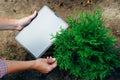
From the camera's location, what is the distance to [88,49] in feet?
10.9

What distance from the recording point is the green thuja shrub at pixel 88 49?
11.1 feet

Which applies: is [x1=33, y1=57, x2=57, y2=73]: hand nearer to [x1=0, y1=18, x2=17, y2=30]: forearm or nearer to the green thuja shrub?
the green thuja shrub

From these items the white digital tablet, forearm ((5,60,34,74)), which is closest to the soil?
the white digital tablet

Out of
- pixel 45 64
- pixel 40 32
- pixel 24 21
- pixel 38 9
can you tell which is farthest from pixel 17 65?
pixel 38 9

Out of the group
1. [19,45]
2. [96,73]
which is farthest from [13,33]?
[96,73]

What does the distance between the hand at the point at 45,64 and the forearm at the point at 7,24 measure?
0.57m

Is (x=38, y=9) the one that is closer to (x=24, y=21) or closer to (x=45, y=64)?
(x=24, y=21)

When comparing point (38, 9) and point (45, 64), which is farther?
point (38, 9)

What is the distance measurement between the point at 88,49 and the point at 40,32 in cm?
79

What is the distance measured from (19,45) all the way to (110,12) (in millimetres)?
1086

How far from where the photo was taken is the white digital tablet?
387 cm

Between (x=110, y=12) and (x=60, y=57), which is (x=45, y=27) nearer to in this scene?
(x=60, y=57)

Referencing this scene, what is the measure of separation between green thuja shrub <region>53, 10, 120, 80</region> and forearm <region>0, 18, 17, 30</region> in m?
0.65

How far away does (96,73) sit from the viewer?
11.4 feet
